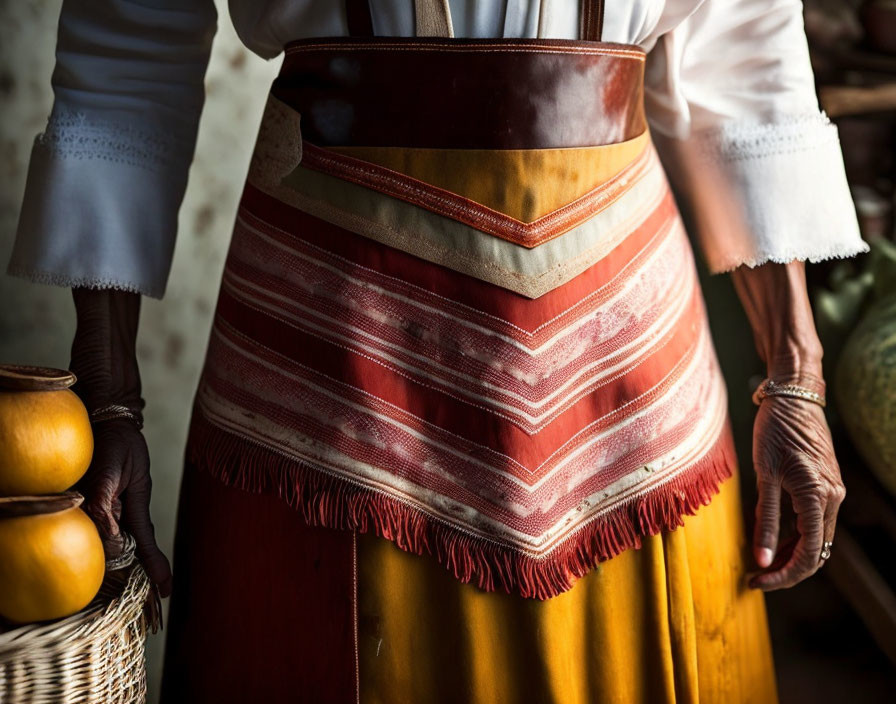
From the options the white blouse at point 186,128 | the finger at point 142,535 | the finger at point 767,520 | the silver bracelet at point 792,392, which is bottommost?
the finger at point 142,535

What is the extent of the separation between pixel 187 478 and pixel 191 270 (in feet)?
2.00

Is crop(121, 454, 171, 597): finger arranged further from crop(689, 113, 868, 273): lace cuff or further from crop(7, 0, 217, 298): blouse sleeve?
crop(689, 113, 868, 273): lace cuff

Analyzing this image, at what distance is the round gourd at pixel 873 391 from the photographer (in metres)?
1.45

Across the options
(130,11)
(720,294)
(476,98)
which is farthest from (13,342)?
(720,294)

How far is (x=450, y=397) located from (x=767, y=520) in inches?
14.7

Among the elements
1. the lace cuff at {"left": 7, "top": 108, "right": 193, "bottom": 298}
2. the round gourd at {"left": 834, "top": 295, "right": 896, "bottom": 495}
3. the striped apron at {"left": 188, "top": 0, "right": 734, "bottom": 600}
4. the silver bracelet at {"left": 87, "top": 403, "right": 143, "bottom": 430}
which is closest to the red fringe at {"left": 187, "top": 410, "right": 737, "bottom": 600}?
the striped apron at {"left": 188, "top": 0, "right": 734, "bottom": 600}

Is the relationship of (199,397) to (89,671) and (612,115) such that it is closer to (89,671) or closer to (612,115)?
(89,671)

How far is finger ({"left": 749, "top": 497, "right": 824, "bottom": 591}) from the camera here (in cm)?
88

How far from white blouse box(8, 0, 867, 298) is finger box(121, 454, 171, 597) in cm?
21

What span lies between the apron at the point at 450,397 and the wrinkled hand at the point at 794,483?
118 millimetres

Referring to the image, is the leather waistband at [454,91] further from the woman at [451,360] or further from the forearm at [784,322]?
the forearm at [784,322]

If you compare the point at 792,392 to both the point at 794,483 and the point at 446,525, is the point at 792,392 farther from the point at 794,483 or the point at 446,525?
the point at 446,525

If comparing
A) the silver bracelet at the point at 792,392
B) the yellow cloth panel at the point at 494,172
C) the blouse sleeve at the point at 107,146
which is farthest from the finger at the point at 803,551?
the blouse sleeve at the point at 107,146

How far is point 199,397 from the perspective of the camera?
2.86 ft
